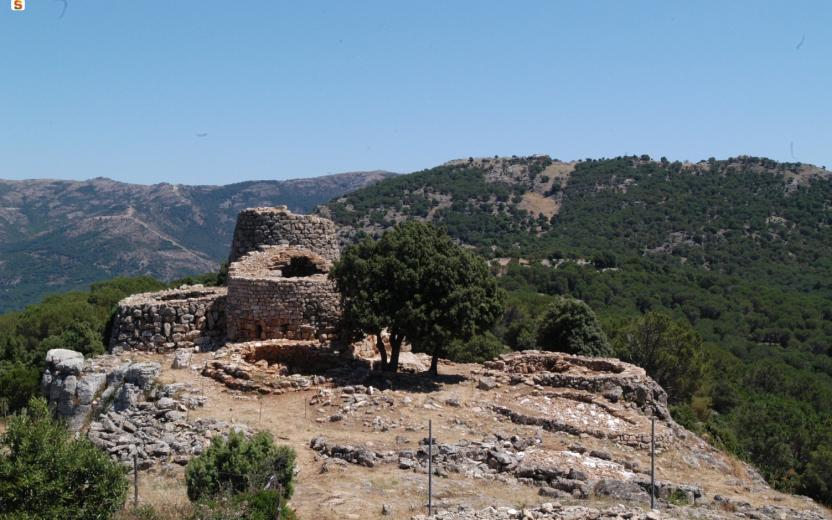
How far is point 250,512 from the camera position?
11.2 meters

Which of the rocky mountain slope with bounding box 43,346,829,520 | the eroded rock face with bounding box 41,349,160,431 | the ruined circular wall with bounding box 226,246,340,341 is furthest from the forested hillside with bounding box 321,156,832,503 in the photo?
the eroded rock face with bounding box 41,349,160,431

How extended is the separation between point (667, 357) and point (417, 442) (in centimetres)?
1759

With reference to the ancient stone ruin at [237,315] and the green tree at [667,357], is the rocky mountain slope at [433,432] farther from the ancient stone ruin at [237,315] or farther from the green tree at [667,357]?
the green tree at [667,357]

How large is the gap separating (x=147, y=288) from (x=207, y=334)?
23401 millimetres

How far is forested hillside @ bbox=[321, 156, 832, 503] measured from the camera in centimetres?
3512

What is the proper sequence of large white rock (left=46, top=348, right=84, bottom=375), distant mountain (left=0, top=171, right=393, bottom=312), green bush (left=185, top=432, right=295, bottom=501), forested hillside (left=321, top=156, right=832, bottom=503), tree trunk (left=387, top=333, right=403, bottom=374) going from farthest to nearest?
distant mountain (left=0, top=171, right=393, bottom=312) → forested hillside (left=321, top=156, right=832, bottom=503) → tree trunk (left=387, top=333, right=403, bottom=374) → large white rock (left=46, top=348, right=84, bottom=375) → green bush (left=185, top=432, right=295, bottom=501)

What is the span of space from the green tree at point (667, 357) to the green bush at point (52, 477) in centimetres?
2320

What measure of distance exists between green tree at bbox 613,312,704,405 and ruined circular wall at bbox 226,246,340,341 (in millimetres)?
14568

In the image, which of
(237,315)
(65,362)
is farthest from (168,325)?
(65,362)

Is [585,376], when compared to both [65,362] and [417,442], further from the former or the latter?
[65,362]

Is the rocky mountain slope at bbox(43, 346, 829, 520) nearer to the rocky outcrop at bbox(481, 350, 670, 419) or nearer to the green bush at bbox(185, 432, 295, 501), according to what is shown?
the rocky outcrop at bbox(481, 350, 670, 419)

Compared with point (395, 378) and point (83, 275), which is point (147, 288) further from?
point (83, 275)

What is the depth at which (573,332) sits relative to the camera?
27391 mm

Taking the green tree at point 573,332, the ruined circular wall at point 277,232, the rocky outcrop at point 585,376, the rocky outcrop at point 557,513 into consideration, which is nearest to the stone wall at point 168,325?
the ruined circular wall at point 277,232
